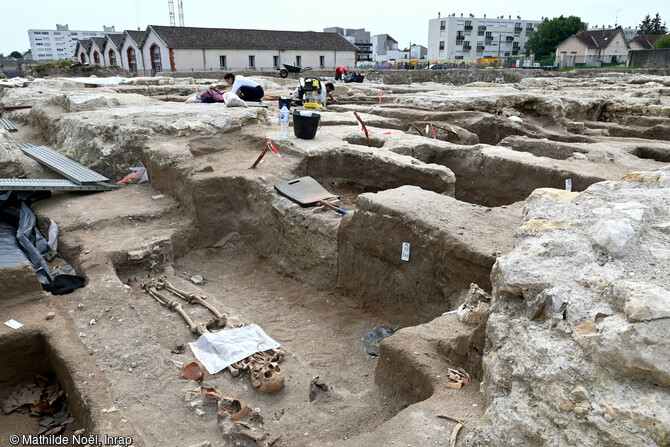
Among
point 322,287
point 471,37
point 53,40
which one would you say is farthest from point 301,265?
point 53,40

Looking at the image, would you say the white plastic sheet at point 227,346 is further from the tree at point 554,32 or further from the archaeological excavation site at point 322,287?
the tree at point 554,32

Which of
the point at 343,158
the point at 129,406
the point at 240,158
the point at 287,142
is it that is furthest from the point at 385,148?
the point at 129,406

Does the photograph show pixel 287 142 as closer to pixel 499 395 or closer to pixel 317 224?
pixel 317 224

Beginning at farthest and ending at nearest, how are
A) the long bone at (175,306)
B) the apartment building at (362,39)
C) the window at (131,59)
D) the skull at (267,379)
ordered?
the apartment building at (362,39) < the window at (131,59) < the long bone at (175,306) < the skull at (267,379)

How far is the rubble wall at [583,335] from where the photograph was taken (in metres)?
1.76

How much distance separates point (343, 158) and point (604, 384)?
18.5 feet

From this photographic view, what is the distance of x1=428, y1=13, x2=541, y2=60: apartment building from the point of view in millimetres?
69938

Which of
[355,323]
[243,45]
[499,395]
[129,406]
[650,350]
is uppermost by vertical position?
[243,45]

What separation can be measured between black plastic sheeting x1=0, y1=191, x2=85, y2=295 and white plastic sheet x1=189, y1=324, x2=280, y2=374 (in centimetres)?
157

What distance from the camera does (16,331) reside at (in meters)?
3.69

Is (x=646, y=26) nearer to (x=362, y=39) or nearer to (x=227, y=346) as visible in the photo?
(x=362, y=39)

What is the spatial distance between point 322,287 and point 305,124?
3177 mm

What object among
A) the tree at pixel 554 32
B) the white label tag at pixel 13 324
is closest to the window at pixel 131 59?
the white label tag at pixel 13 324

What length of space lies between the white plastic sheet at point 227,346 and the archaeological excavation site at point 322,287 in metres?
0.02
